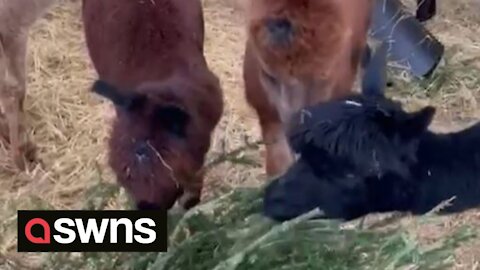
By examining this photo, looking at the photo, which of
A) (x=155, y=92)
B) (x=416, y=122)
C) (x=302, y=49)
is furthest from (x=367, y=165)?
(x=155, y=92)

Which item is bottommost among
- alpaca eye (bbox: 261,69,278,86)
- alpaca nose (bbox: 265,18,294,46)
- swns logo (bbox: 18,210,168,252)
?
swns logo (bbox: 18,210,168,252)

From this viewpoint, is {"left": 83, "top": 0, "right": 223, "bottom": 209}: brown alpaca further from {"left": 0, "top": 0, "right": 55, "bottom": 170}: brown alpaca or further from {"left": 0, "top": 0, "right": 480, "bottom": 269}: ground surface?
Result: {"left": 0, "top": 0, "right": 480, "bottom": 269}: ground surface

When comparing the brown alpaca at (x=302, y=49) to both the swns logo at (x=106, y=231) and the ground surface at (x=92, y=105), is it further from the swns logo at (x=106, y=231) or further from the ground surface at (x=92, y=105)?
the swns logo at (x=106, y=231)

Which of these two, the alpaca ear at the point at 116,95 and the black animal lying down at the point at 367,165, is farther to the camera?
the alpaca ear at the point at 116,95

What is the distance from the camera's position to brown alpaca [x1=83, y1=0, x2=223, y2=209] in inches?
145

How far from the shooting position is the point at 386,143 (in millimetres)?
3660

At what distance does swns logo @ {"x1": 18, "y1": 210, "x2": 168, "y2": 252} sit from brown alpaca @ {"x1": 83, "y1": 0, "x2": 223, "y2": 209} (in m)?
0.09

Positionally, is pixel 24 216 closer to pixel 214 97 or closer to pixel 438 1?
pixel 214 97

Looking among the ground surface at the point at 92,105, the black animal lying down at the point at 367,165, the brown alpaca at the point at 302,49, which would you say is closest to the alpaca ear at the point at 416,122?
the black animal lying down at the point at 367,165

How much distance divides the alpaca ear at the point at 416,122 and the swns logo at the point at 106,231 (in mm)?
905

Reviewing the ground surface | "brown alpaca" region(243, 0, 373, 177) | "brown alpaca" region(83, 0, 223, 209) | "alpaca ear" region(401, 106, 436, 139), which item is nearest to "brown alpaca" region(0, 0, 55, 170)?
the ground surface

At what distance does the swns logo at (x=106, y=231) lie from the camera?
354cm

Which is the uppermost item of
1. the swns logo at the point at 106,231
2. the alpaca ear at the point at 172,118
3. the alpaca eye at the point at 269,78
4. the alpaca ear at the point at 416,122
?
the alpaca eye at the point at 269,78

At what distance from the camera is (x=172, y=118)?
3797 millimetres
